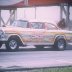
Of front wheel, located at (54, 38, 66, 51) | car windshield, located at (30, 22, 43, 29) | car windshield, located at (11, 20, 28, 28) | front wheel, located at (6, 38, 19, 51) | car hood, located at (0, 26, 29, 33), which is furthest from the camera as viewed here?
front wheel, located at (54, 38, 66, 51)

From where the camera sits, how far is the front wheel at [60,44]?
2178cm

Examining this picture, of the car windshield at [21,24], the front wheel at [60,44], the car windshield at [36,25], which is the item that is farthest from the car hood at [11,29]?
the front wheel at [60,44]

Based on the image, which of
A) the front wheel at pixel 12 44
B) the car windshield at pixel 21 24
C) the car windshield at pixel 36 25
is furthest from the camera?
the car windshield at pixel 36 25

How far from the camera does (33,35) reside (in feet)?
67.4

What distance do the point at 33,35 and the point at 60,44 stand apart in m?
2.16

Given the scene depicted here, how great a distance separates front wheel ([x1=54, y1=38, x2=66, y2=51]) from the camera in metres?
21.8

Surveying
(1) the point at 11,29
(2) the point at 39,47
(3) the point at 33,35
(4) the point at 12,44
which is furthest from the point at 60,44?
(1) the point at 11,29

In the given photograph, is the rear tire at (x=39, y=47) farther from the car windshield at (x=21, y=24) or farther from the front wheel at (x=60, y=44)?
the car windshield at (x=21, y=24)

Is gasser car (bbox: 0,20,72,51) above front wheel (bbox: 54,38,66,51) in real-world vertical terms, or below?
above

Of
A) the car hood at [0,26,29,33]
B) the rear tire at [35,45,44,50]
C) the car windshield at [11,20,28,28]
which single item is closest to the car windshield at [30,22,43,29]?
the car windshield at [11,20,28,28]

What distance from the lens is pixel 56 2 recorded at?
29.2m

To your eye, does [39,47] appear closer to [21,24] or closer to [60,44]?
[60,44]

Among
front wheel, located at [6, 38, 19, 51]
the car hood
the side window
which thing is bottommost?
front wheel, located at [6, 38, 19, 51]

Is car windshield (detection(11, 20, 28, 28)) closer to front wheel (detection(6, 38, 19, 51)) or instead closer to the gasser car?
the gasser car
